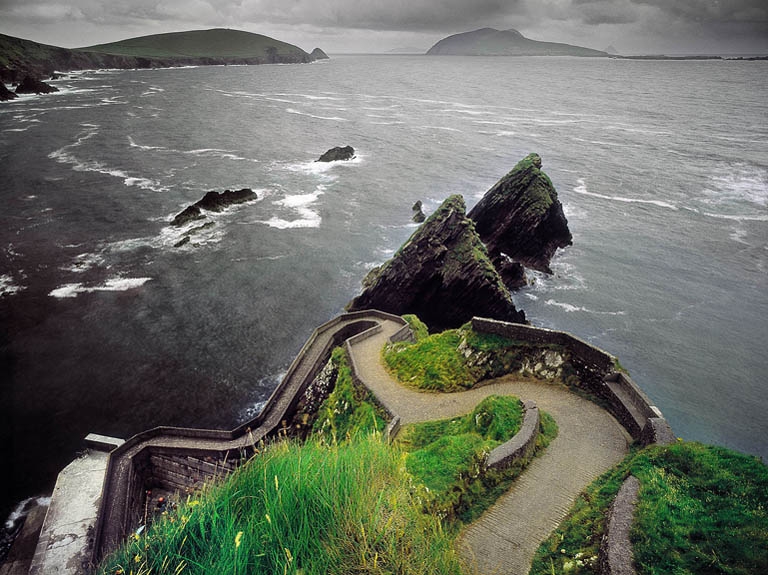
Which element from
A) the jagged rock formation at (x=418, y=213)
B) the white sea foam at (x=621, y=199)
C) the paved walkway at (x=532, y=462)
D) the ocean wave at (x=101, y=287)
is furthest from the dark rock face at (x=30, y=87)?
the paved walkway at (x=532, y=462)

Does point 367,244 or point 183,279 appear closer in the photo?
point 183,279

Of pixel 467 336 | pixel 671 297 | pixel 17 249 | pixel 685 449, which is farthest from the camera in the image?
pixel 17 249

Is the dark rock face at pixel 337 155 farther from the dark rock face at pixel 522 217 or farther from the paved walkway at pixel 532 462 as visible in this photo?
the paved walkway at pixel 532 462

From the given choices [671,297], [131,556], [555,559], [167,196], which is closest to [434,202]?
[671,297]

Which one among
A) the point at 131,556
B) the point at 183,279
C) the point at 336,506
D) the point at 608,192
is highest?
the point at 336,506

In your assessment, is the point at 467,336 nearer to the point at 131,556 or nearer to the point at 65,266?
the point at 131,556

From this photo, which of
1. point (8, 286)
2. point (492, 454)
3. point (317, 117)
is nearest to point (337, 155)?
point (317, 117)

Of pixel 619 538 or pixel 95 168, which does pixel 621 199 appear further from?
pixel 95 168

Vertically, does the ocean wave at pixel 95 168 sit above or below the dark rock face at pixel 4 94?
below
